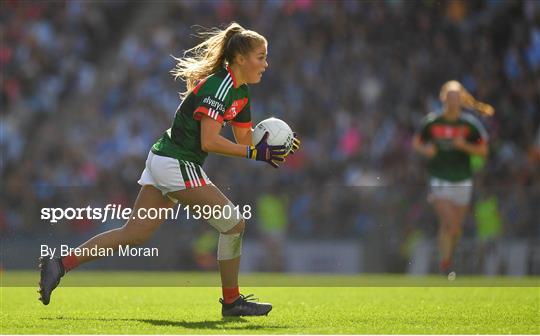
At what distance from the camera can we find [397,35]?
63.3 ft

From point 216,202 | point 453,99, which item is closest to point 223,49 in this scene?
point 216,202

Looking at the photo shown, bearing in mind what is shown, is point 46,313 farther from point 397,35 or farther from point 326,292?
point 397,35

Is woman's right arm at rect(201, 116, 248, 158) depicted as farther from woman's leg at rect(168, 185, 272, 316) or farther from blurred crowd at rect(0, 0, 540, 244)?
blurred crowd at rect(0, 0, 540, 244)

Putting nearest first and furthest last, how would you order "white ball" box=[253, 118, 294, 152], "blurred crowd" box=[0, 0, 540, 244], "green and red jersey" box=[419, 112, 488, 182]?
"white ball" box=[253, 118, 294, 152], "green and red jersey" box=[419, 112, 488, 182], "blurred crowd" box=[0, 0, 540, 244]

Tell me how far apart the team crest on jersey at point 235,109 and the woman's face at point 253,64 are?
16 centimetres

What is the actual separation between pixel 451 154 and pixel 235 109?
6.05 meters

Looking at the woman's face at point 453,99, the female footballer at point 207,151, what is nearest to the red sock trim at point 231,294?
the female footballer at point 207,151

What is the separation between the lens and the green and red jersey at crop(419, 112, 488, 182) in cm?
1301

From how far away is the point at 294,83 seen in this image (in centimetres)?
1917

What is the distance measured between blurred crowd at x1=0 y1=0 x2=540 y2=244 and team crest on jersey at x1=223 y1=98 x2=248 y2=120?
7.56 meters

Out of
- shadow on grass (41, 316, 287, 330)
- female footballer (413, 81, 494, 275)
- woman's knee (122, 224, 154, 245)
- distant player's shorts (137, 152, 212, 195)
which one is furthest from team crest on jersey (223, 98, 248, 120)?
female footballer (413, 81, 494, 275)

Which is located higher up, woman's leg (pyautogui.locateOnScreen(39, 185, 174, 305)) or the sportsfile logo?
the sportsfile logo

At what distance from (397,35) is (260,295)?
10.1 meters

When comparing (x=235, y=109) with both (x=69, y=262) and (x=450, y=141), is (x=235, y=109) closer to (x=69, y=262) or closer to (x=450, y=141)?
(x=69, y=262)
